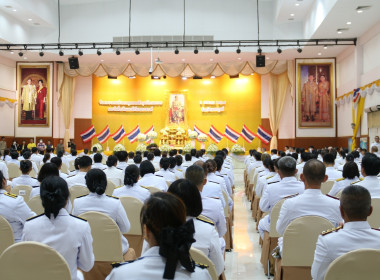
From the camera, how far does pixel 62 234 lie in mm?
2621

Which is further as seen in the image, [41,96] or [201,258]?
[41,96]

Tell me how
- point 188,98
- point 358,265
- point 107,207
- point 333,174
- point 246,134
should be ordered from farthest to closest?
point 188,98
point 246,134
point 333,174
point 107,207
point 358,265

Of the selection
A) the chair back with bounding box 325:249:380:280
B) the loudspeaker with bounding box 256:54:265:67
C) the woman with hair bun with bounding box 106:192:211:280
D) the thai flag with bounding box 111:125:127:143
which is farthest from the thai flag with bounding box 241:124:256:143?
the woman with hair bun with bounding box 106:192:211:280

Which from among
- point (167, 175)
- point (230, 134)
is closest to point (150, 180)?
point (167, 175)

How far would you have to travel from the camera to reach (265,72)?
19.4 m

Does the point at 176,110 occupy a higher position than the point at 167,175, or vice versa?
the point at 176,110

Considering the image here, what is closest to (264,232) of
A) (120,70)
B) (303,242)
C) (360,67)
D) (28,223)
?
(303,242)

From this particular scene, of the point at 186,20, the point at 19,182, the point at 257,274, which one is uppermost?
the point at 186,20

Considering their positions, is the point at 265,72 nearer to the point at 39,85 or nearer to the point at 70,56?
the point at 70,56

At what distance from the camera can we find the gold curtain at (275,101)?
20156mm

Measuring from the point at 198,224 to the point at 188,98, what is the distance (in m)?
19.8

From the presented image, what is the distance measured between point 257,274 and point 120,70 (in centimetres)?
1646

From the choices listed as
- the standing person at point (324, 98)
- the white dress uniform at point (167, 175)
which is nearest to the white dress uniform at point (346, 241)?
the white dress uniform at point (167, 175)

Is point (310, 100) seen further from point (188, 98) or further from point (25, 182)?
point (25, 182)
